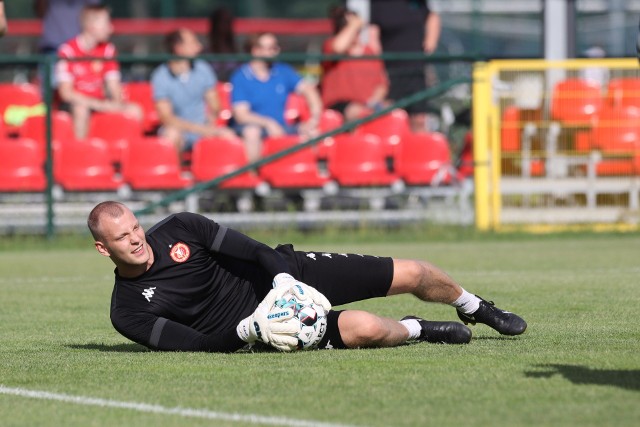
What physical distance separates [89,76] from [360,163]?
3.59 m

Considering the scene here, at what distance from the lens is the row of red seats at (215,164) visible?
16688 mm

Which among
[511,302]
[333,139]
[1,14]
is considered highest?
[1,14]

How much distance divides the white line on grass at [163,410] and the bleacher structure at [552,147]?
37.4 feet

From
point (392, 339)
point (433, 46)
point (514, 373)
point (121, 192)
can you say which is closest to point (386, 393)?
point (514, 373)

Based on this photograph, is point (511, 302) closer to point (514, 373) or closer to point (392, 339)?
point (392, 339)

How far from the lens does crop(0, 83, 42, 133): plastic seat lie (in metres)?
18.1

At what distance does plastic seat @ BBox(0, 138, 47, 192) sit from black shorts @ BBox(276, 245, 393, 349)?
9.51 m

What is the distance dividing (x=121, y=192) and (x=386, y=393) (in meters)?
11.2

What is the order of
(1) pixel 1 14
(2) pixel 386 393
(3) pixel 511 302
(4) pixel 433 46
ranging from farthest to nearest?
(4) pixel 433 46 → (3) pixel 511 302 → (1) pixel 1 14 → (2) pixel 386 393

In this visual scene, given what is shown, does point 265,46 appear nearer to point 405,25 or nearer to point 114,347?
point 405,25

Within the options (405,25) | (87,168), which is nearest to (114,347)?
(87,168)

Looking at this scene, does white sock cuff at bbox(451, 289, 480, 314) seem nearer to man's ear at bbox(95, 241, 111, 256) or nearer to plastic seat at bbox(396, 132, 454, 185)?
man's ear at bbox(95, 241, 111, 256)

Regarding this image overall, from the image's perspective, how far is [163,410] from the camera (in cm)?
571

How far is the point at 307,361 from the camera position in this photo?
709 centimetres
